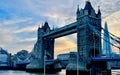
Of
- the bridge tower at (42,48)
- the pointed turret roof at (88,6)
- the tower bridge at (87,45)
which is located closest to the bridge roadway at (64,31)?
the tower bridge at (87,45)

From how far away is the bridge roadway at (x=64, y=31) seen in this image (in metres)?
76.3

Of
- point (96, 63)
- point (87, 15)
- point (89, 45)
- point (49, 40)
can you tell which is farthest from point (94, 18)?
point (49, 40)

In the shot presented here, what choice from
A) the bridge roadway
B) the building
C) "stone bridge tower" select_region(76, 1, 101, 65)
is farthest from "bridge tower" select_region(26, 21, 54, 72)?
the building

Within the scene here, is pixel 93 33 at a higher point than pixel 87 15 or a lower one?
lower

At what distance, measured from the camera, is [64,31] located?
8388 centimetres

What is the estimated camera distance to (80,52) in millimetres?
69750

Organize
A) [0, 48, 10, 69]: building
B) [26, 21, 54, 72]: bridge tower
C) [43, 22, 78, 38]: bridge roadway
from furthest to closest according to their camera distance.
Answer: [0, 48, 10, 69]: building → [26, 21, 54, 72]: bridge tower → [43, 22, 78, 38]: bridge roadway

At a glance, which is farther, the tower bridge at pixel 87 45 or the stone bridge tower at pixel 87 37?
the stone bridge tower at pixel 87 37

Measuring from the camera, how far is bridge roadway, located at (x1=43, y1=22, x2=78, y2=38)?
76275 mm

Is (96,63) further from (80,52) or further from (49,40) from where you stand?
(49,40)

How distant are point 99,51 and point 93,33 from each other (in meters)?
6.04

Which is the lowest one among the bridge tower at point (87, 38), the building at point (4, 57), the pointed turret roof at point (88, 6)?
the building at point (4, 57)

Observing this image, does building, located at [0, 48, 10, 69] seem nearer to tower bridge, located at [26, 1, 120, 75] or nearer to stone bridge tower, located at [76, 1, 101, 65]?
tower bridge, located at [26, 1, 120, 75]

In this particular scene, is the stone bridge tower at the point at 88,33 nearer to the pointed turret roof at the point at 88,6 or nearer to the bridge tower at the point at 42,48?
the pointed turret roof at the point at 88,6
